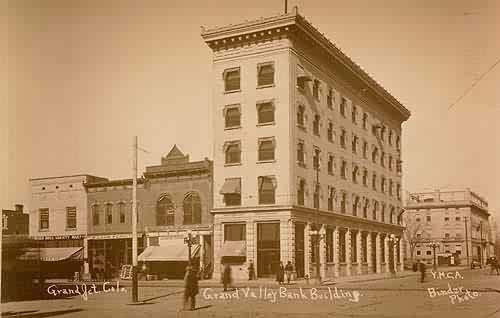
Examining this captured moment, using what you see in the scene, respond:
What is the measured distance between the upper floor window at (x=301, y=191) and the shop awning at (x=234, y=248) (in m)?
3.50

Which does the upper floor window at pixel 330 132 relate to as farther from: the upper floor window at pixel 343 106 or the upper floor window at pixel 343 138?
the upper floor window at pixel 343 106

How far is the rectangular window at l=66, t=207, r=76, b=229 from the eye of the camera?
37.7 meters

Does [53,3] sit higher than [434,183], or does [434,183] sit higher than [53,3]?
[53,3]

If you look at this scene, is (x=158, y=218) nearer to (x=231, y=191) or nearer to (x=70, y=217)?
(x=70, y=217)

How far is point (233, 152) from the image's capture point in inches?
1304

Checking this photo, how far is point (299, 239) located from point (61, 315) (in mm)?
17115

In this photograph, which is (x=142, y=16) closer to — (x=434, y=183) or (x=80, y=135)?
(x=80, y=135)

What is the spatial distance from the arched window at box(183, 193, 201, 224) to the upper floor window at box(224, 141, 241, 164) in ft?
12.2

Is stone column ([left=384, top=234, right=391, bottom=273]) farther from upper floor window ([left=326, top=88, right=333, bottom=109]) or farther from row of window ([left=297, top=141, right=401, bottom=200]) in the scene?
upper floor window ([left=326, top=88, right=333, bottom=109])

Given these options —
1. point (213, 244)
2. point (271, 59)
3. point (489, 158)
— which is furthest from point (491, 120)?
point (213, 244)

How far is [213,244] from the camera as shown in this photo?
3488 cm

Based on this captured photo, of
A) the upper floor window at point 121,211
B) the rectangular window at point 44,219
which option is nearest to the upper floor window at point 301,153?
the upper floor window at point 121,211

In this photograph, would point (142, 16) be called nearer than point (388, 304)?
Yes

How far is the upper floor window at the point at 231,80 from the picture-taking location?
31828mm
